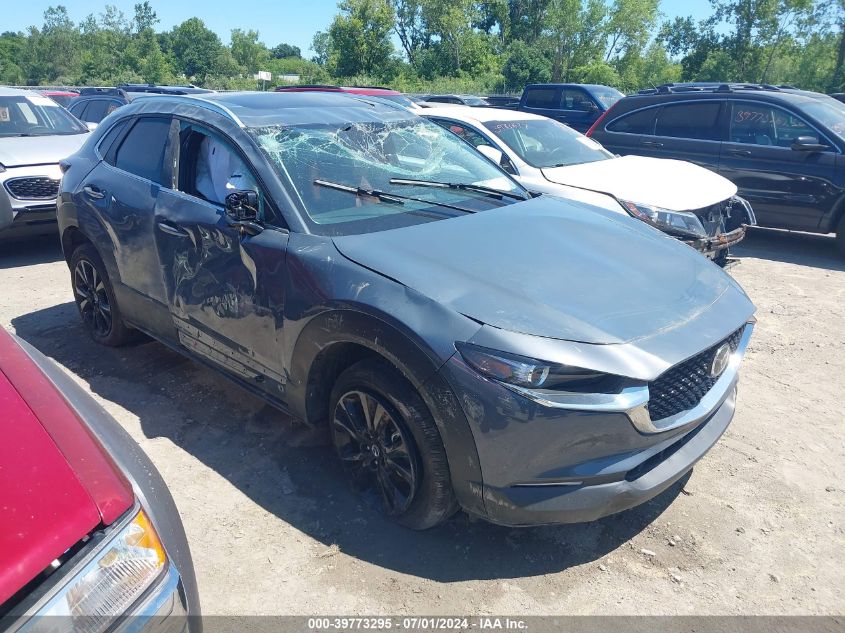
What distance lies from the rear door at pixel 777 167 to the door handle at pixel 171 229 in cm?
653

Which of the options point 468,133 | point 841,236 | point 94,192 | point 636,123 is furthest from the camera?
point 636,123

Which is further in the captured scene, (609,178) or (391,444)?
(609,178)

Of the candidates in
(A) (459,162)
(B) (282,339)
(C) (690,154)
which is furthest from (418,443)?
(C) (690,154)

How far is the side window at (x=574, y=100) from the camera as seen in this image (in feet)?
48.9

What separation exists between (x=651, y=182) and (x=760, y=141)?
7.99ft

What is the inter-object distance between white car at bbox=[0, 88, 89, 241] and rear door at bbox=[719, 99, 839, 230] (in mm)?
7610

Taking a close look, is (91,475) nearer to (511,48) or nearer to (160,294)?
(160,294)

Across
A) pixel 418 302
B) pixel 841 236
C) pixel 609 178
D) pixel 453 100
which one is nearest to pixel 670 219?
pixel 609 178

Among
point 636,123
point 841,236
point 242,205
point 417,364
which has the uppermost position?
point 242,205

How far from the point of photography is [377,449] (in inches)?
114

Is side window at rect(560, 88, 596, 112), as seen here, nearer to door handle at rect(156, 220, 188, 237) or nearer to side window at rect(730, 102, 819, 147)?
side window at rect(730, 102, 819, 147)

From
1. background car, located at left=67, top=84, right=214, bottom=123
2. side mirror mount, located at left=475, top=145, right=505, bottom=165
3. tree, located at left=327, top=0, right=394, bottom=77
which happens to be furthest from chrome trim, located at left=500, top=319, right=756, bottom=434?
tree, located at left=327, top=0, right=394, bottom=77

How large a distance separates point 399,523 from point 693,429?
1.32 meters

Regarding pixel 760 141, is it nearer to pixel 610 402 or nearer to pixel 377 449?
pixel 610 402
